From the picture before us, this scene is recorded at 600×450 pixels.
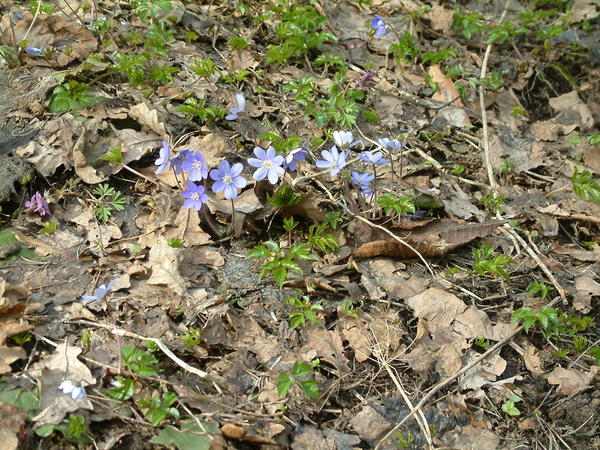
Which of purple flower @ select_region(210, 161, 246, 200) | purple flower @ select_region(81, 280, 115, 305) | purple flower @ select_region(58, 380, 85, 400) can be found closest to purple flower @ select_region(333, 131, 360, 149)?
purple flower @ select_region(210, 161, 246, 200)

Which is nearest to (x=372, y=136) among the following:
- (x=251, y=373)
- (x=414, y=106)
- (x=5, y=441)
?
(x=414, y=106)

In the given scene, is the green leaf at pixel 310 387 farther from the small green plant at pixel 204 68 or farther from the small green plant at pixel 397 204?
the small green plant at pixel 204 68

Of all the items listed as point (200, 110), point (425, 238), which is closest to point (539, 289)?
point (425, 238)

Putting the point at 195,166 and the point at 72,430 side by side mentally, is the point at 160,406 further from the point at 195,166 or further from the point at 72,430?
the point at 195,166

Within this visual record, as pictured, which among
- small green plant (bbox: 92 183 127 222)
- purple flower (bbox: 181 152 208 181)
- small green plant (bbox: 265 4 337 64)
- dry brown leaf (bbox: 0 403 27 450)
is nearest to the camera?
dry brown leaf (bbox: 0 403 27 450)

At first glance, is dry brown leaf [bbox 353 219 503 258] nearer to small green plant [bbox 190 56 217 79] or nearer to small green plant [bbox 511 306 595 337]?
small green plant [bbox 511 306 595 337]

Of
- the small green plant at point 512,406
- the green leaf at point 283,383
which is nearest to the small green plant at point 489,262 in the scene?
the small green plant at point 512,406

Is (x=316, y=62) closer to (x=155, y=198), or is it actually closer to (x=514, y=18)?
(x=155, y=198)

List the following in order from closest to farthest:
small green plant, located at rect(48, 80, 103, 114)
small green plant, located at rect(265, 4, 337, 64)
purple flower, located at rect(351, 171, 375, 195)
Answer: purple flower, located at rect(351, 171, 375, 195) < small green plant, located at rect(48, 80, 103, 114) < small green plant, located at rect(265, 4, 337, 64)
